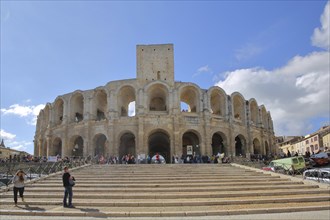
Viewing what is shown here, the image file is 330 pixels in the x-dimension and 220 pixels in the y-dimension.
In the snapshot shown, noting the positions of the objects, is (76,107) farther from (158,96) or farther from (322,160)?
(322,160)

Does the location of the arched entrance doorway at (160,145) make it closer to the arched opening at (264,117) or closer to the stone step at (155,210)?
the arched opening at (264,117)

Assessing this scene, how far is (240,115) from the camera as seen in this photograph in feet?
118

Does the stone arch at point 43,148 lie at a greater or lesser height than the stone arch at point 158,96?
lesser

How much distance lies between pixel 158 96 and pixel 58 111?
1203 cm

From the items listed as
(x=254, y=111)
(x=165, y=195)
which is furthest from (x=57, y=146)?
(x=165, y=195)

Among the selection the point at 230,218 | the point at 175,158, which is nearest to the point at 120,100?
the point at 175,158

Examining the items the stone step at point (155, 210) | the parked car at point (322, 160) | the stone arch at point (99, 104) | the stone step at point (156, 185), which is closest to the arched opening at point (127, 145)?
the stone arch at point (99, 104)

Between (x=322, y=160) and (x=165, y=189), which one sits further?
(x=322, y=160)

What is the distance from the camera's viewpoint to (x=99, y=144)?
34094 mm

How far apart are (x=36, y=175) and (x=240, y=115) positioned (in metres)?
25.2

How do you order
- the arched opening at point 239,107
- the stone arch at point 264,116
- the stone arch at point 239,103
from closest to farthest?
the stone arch at point 239,103 < the arched opening at point 239,107 < the stone arch at point 264,116

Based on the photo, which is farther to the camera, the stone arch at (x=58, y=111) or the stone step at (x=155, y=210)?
the stone arch at (x=58, y=111)

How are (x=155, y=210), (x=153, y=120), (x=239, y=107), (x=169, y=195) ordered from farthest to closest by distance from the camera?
(x=239, y=107), (x=153, y=120), (x=169, y=195), (x=155, y=210)

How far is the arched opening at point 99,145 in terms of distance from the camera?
32.5m
